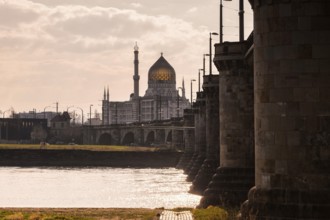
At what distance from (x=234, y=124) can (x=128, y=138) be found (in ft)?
491

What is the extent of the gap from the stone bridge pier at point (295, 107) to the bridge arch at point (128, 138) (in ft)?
548

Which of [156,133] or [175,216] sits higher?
[156,133]

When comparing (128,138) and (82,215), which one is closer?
(82,215)

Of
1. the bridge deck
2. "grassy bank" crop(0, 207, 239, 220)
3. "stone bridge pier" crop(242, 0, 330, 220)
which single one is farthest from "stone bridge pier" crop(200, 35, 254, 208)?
"stone bridge pier" crop(242, 0, 330, 220)

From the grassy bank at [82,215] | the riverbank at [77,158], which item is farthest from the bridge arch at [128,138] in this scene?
the grassy bank at [82,215]

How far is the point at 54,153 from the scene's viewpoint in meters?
138

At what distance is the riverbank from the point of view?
132m

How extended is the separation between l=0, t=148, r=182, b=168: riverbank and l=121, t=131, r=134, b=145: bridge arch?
5150 centimetres

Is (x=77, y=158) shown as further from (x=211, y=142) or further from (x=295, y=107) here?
(x=295, y=107)

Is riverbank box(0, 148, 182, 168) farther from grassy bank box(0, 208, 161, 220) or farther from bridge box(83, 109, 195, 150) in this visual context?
grassy bank box(0, 208, 161, 220)

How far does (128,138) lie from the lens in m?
194

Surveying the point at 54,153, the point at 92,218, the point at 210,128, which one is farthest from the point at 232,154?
the point at 54,153

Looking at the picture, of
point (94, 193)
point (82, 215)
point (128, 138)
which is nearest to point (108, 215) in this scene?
point (82, 215)

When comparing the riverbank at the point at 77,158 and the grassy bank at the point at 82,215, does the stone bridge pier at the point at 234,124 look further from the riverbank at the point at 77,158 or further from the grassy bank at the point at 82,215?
the riverbank at the point at 77,158
